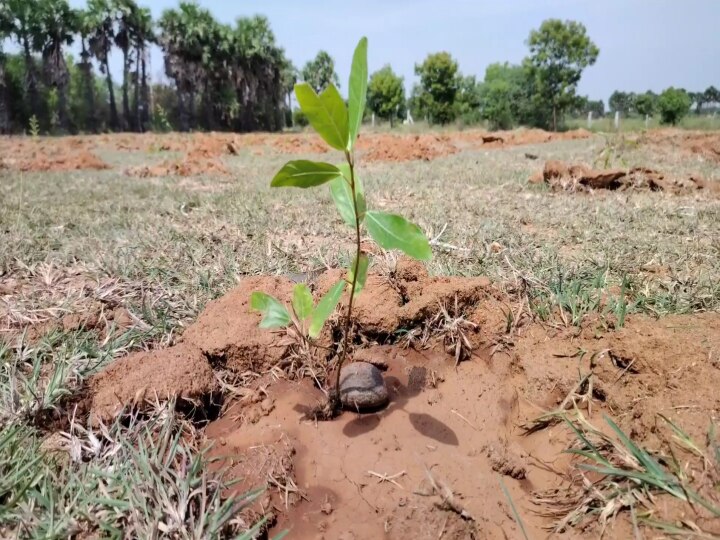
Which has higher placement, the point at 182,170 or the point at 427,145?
the point at 427,145

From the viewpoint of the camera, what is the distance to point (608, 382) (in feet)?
4.53

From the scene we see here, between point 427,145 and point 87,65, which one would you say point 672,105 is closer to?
point 427,145

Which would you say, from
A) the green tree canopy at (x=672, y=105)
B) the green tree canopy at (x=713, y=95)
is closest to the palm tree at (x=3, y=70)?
the green tree canopy at (x=672, y=105)

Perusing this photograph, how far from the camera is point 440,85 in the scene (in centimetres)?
→ 3197

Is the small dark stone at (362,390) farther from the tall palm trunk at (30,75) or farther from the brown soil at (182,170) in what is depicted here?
the tall palm trunk at (30,75)

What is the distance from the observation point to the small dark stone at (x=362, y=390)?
1.35 meters

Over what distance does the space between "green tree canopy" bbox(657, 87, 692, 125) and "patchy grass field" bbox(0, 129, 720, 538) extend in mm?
25974

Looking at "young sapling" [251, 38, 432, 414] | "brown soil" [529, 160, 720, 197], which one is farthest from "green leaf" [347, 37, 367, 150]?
"brown soil" [529, 160, 720, 197]

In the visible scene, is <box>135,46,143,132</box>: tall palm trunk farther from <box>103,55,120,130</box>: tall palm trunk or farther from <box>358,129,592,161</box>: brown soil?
<box>358,129,592,161</box>: brown soil

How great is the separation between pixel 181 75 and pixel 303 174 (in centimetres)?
2775

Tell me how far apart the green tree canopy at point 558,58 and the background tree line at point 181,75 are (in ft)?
0.17

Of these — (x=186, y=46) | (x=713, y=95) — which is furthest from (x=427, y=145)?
(x=713, y=95)

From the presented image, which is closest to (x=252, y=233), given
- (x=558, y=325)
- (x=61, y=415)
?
(x=61, y=415)

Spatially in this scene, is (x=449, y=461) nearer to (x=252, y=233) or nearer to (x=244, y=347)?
(x=244, y=347)
